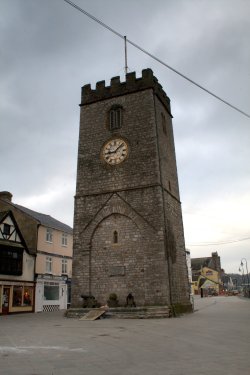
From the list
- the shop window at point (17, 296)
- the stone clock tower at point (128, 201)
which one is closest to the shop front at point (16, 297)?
the shop window at point (17, 296)

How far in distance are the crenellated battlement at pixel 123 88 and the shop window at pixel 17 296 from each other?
15604mm

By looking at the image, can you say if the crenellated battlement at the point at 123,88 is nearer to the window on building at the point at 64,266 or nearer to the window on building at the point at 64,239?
the window on building at the point at 64,239

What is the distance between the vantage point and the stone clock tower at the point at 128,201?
2042cm

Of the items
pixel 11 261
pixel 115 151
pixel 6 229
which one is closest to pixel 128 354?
pixel 115 151

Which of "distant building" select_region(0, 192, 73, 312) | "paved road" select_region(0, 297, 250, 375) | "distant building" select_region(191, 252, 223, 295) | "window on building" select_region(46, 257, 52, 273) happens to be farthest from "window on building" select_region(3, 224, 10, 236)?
"distant building" select_region(191, 252, 223, 295)

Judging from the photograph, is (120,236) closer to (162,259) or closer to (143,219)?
(143,219)

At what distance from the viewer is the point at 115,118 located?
24859 mm

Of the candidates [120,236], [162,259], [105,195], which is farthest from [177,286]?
[105,195]

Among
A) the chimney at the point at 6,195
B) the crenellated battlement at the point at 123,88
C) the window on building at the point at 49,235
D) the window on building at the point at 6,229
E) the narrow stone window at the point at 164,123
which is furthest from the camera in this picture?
the chimney at the point at 6,195

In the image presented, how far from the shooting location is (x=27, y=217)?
31.4 m

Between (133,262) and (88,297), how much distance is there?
3390 millimetres

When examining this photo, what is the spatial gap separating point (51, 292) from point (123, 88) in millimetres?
19802

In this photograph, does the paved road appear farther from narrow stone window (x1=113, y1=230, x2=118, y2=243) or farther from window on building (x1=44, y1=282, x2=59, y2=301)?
window on building (x1=44, y1=282, x2=59, y2=301)

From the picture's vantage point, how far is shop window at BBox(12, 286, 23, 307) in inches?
1077
